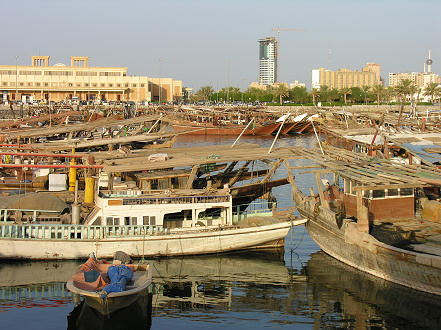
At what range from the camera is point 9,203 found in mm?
25906

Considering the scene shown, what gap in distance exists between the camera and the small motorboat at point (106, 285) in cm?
1667

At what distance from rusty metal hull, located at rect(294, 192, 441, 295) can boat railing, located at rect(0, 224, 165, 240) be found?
703 cm

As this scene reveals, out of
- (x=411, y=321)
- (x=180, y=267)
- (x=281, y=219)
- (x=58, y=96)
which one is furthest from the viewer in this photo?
(x=58, y=96)

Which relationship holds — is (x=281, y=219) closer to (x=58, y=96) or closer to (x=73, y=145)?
(x=73, y=145)

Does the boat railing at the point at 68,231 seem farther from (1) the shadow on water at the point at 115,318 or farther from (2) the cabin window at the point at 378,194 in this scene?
(2) the cabin window at the point at 378,194

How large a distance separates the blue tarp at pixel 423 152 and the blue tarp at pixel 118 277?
1889cm

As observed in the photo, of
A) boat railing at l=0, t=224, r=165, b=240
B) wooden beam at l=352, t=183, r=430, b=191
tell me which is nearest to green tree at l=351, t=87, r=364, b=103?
wooden beam at l=352, t=183, r=430, b=191

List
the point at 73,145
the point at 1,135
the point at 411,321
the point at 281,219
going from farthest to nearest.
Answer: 1. the point at 1,135
2. the point at 73,145
3. the point at 281,219
4. the point at 411,321

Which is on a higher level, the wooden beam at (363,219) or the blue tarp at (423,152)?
the blue tarp at (423,152)

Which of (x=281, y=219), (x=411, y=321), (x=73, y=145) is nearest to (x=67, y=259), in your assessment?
(x=281, y=219)

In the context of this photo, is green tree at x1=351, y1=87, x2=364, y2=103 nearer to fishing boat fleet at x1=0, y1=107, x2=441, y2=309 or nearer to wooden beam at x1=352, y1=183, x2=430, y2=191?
fishing boat fleet at x1=0, y1=107, x2=441, y2=309

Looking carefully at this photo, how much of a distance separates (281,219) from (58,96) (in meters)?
118

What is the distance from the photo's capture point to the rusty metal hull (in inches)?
760

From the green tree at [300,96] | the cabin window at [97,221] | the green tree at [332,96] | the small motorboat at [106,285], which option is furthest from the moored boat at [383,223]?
the green tree at [300,96]
